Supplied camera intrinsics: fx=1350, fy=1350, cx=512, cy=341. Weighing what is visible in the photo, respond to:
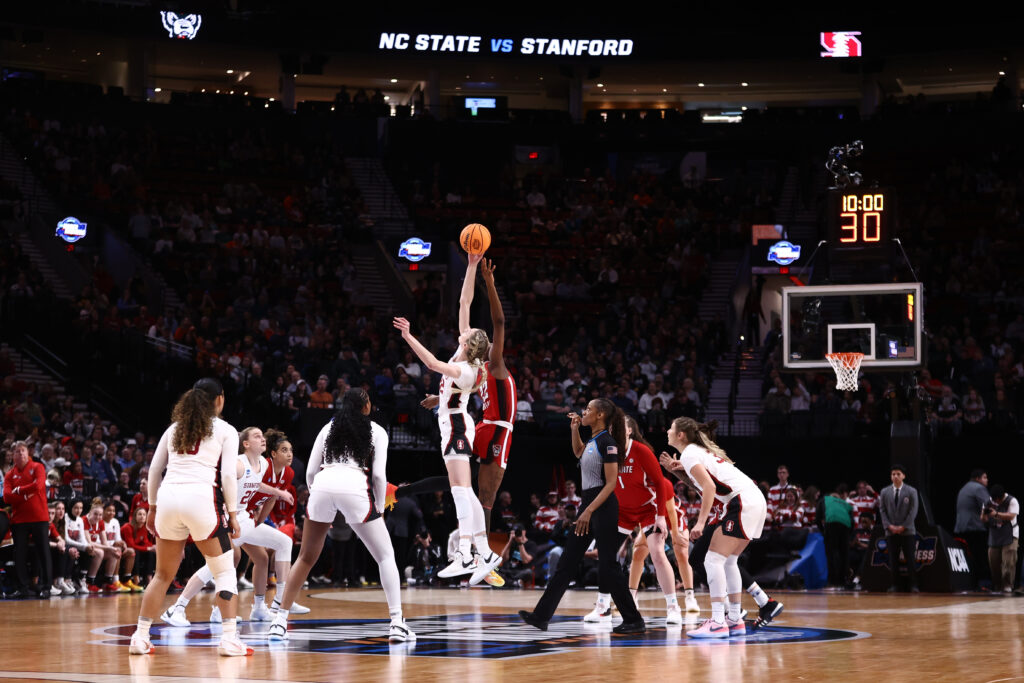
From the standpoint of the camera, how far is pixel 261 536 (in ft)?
42.2

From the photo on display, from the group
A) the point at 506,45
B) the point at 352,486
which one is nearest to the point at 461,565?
the point at 352,486

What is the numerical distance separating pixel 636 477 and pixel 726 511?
1.24m

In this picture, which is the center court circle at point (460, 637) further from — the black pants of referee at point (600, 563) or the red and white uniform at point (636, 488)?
the red and white uniform at point (636, 488)

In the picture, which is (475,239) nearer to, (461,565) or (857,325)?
(461,565)

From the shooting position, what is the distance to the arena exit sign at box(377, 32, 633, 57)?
3972cm

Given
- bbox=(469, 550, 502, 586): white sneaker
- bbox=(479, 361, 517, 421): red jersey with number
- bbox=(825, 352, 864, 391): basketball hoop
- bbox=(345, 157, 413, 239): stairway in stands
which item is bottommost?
bbox=(469, 550, 502, 586): white sneaker

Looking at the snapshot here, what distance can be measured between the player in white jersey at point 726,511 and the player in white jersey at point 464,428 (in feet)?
6.50

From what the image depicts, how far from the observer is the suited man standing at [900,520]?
19.9m

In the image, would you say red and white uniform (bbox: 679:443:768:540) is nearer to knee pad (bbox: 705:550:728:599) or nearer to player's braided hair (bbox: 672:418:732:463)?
player's braided hair (bbox: 672:418:732:463)

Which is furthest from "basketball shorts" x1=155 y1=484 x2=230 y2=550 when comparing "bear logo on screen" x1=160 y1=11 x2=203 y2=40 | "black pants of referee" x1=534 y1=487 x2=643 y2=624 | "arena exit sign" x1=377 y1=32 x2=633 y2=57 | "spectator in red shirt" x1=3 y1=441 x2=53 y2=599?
"arena exit sign" x1=377 y1=32 x2=633 y2=57

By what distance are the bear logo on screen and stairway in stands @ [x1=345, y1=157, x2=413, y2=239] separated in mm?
5494

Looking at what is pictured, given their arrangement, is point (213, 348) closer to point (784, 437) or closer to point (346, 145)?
point (784, 437)

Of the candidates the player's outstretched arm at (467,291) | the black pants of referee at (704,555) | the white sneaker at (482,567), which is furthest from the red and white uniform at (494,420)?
the black pants of referee at (704,555)

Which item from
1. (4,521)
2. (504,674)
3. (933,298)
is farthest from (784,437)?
(504,674)
